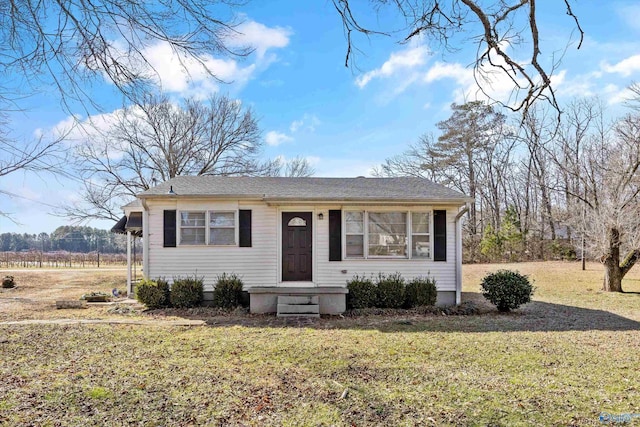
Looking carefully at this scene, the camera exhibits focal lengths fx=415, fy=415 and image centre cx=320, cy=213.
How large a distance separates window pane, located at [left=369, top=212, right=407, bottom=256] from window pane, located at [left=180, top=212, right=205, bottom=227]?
449 centimetres

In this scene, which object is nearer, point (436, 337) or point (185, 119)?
point (436, 337)

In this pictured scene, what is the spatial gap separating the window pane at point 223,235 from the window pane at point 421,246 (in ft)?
15.6

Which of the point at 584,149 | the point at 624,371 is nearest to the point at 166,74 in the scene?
the point at 624,371

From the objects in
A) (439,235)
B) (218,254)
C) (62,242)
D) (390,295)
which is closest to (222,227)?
(218,254)

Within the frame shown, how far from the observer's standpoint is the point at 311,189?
11.6 meters

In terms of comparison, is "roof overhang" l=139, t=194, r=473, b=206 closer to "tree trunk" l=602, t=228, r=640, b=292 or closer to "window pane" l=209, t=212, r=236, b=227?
"window pane" l=209, t=212, r=236, b=227

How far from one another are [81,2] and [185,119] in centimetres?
1972

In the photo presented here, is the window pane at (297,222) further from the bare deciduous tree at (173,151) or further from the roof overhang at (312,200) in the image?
the bare deciduous tree at (173,151)

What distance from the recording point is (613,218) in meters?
13.4

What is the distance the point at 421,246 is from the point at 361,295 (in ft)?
6.83

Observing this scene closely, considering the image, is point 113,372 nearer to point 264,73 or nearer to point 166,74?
point 166,74

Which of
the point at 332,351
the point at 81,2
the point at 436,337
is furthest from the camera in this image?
the point at 436,337

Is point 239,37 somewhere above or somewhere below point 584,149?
below

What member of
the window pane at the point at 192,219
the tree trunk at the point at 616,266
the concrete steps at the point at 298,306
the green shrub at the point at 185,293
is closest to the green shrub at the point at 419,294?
the concrete steps at the point at 298,306
